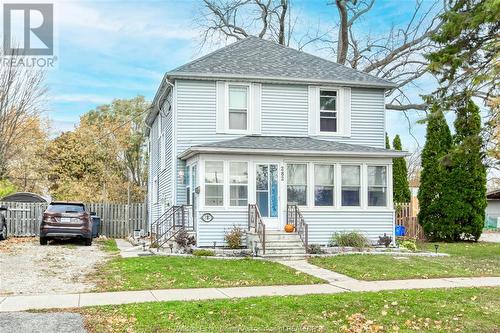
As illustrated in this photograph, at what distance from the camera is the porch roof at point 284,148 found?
54.5 ft

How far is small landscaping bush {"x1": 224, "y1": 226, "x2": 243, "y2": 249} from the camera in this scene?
1652 cm

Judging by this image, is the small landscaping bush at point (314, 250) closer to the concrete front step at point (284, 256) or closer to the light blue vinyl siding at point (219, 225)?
the concrete front step at point (284, 256)

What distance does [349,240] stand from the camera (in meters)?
17.5

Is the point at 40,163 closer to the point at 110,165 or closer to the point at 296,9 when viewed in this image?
the point at 110,165

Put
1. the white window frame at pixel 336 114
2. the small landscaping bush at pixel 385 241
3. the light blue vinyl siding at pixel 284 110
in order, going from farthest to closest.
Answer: the white window frame at pixel 336 114 < the light blue vinyl siding at pixel 284 110 < the small landscaping bush at pixel 385 241

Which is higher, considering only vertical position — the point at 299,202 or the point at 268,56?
the point at 268,56

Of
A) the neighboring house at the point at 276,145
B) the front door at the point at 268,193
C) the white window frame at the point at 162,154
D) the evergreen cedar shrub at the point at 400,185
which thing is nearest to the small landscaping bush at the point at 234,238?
the neighboring house at the point at 276,145

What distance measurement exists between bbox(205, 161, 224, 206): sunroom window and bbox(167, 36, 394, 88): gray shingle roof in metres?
3.41

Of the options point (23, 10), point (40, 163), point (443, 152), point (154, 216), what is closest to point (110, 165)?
point (40, 163)

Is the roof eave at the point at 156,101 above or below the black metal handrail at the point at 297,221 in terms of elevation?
above

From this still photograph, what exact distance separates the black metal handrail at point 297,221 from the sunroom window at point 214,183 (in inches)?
91.6

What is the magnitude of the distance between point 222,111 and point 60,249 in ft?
23.6

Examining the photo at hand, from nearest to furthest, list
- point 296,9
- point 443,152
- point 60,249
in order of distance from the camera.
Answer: point 60,249 → point 443,152 → point 296,9

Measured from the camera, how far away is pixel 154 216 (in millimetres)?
24797
